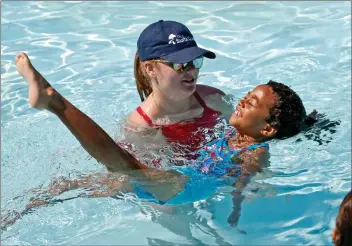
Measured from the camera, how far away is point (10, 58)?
724 cm

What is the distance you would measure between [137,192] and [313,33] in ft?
12.5

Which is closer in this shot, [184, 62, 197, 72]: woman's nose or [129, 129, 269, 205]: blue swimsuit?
[129, 129, 269, 205]: blue swimsuit

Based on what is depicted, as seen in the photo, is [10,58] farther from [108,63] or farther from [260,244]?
[260,244]

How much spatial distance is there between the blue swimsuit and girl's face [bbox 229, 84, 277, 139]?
96 millimetres

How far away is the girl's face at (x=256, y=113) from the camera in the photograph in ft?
14.3

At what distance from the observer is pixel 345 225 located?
9.72 feet

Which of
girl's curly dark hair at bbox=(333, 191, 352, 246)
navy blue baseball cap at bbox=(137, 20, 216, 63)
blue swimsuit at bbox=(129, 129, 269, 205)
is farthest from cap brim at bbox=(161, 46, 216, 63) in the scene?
girl's curly dark hair at bbox=(333, 191, 352, 246)

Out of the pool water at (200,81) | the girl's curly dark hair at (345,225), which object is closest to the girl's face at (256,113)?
the pool water at (200,81)

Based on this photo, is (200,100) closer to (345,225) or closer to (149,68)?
(149,68)

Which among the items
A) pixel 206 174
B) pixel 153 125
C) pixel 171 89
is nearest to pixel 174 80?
pixel 171 89

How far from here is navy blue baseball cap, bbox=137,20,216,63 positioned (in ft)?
15.0

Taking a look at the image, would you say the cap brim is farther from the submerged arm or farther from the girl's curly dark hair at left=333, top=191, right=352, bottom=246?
the girl's curly dark hair at left=333, top=191, right=352, bottom=246

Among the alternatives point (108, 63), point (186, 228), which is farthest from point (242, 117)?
point (108, 63)

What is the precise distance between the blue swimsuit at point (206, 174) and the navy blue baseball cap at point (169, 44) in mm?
639
